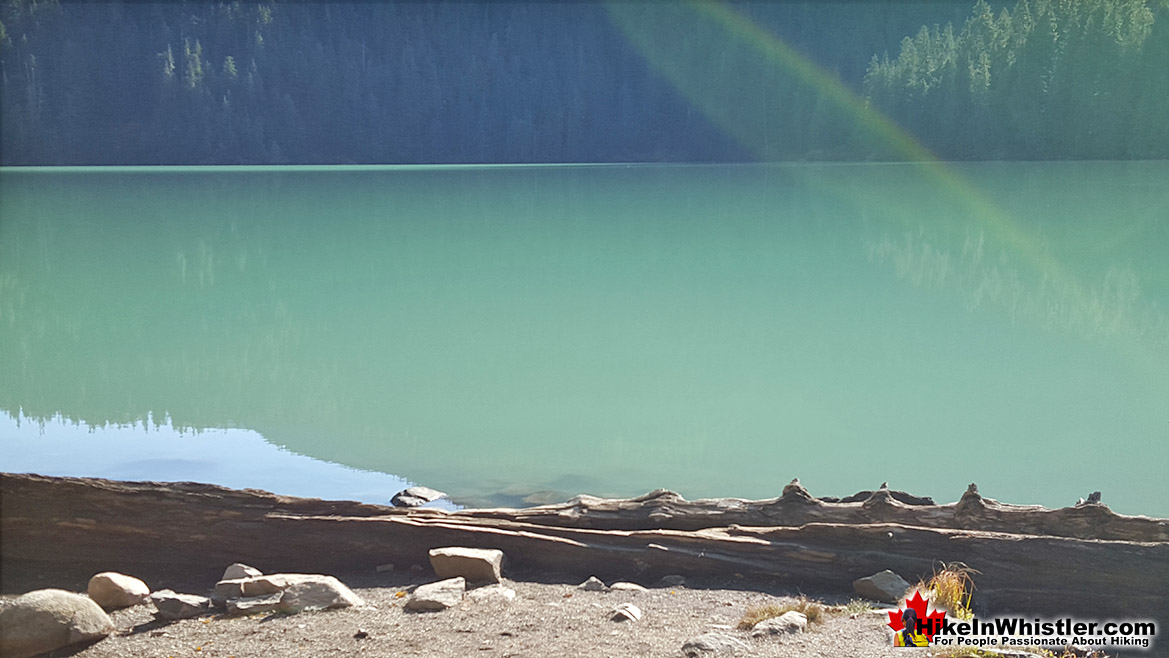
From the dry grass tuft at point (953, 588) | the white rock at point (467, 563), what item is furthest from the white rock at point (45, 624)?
the dry grass tuft at point (953, 588)

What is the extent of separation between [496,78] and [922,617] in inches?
5322

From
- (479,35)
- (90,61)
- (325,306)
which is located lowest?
(325,306)

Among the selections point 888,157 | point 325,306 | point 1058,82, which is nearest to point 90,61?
point 888,157

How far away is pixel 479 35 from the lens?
149m

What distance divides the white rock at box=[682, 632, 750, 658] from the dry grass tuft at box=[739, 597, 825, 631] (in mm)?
299

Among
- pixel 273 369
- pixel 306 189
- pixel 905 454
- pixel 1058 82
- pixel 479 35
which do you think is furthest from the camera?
pixel 479 35

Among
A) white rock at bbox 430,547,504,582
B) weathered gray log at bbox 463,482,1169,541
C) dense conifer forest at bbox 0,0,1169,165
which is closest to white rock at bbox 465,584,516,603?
white rock at bbox 430,547,504,582

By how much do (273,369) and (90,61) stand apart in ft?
422

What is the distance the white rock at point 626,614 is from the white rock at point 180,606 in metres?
1.95

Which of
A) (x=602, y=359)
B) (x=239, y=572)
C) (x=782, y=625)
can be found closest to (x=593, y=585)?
(x=782, y=625)

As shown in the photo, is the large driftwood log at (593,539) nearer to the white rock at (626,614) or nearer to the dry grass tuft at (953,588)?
the dry grass tuft at (953,588)

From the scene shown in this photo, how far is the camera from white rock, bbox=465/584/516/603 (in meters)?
5.66

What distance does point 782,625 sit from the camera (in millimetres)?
5035

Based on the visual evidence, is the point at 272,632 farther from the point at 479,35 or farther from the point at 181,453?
the point at 479,35
